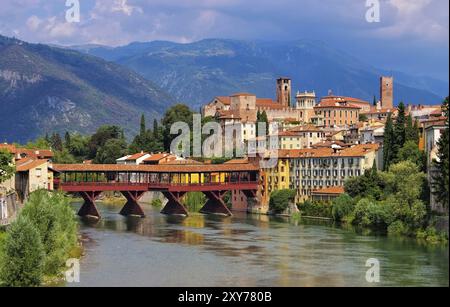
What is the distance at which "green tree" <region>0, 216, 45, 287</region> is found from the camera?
4075cm

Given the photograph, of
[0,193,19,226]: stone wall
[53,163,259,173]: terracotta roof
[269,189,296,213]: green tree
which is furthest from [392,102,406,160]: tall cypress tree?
[0,193,19,226]: stone wall

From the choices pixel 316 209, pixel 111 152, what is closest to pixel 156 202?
pixel 111 152

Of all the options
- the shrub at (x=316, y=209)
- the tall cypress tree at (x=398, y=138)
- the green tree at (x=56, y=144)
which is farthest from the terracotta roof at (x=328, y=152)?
the green tree at (x=56, y=144)

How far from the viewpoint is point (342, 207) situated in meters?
77.6

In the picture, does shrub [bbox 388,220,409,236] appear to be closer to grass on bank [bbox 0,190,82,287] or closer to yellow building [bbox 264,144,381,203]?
yellow building [bbox 264,144,381,203]

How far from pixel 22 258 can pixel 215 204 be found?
5508 cm

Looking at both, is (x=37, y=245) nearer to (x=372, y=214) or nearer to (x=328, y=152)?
(x=372, y=214)

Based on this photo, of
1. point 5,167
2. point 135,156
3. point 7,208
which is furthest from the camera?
point 135,156

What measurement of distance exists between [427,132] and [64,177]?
3640cm

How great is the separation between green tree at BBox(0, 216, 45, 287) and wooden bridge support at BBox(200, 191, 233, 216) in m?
51.6

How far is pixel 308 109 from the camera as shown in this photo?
470 ft

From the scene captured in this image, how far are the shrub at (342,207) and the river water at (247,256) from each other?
70.6 inches
